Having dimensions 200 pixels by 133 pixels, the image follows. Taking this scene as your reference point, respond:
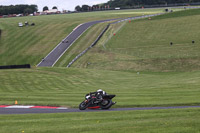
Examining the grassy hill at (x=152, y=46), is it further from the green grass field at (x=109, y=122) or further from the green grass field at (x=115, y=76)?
the green grass field at (x=109, y=122)

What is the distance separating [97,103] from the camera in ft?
73.1

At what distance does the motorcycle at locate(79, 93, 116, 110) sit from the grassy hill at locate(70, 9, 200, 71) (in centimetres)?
3340

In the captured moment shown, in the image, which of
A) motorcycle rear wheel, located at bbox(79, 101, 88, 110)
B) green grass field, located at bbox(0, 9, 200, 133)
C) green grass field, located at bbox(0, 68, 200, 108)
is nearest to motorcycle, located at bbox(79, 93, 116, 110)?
motorcycle rear wheel, located at bbox(79, 101, 88, 110)

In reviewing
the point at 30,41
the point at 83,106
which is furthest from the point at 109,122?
the point at 30,41

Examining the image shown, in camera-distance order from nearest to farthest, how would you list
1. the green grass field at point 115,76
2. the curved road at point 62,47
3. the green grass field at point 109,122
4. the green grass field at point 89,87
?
the green grass field at point 109,122 < the green grass field at point 115,76 < the green grass field at point 89,87 < the curved road at point 62,47

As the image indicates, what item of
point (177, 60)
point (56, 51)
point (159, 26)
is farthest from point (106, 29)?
point (177, 60)

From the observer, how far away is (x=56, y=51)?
74.4 meters

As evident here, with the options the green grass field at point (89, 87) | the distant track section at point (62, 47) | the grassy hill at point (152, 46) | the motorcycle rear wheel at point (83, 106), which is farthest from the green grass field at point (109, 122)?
the distant track section at point (62, 47)

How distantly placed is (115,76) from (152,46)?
1012 inches

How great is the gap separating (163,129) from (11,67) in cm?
4388

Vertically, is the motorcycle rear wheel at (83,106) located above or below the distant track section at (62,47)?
above

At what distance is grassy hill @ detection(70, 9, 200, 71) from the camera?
56.5m

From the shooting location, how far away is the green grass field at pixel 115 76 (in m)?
16.5

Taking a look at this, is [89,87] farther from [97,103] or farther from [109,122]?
[109,122]
